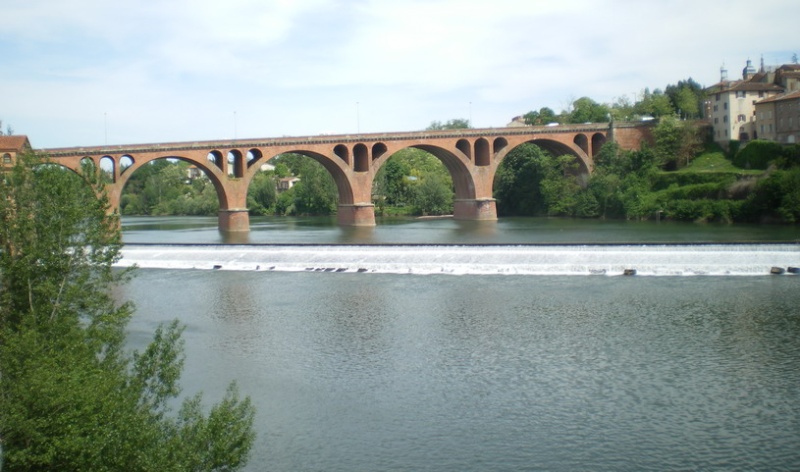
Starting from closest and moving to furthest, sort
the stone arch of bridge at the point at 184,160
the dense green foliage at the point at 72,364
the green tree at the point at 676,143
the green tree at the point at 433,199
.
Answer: the dense green foliage at the point at 72,364 < the stone arch of bridge at the point at 184,160 < the green tree at the point at 676,143 < the green tree at the point at 433,199

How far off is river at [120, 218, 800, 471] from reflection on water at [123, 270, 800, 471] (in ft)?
0.16

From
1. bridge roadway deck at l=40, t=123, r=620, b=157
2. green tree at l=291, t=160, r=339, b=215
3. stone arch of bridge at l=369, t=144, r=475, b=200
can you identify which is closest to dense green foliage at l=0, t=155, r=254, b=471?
bridge roadway deck at l=40, t=123, r=620, b=157

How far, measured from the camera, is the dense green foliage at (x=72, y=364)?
798 cm

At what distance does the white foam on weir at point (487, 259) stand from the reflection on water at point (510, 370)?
1.65m

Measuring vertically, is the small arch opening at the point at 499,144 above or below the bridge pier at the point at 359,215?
above

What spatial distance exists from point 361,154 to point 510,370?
47.2 metres

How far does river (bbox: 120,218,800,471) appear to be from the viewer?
12.1 meters

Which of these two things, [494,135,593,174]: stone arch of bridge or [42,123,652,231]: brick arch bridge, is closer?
[42,123,652,231]: brick arch bridge

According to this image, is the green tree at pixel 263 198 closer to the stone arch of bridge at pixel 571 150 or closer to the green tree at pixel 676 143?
the stone arch of bridge at pixel 571 150

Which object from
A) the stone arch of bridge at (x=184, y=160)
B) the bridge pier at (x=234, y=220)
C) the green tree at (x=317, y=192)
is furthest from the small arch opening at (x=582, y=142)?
the stone arch of bridge at (x=184, y=160)

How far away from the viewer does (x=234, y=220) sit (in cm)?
5694

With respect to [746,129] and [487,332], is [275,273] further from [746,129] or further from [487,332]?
[746,129]

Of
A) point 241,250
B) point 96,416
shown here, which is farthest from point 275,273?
point 96,416

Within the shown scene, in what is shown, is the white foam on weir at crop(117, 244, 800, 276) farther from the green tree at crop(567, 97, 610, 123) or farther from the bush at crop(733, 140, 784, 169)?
the green tree at crop(567, 97, 610, 123)
